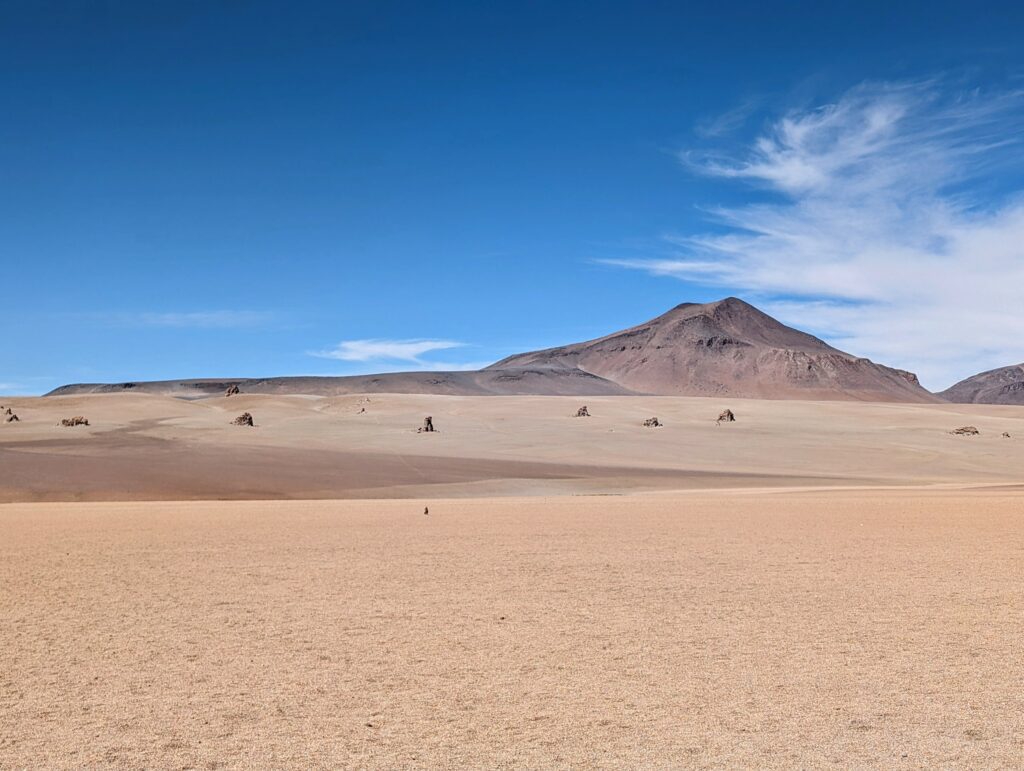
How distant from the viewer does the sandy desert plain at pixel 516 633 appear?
6.35 metres

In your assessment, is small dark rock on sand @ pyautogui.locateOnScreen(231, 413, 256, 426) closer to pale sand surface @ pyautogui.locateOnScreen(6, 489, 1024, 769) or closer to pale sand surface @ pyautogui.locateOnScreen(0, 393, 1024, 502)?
pale sand surface @ pyautogui.locateOnScreen(0, 393, 1024, 502)

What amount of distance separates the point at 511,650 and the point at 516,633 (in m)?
0.69

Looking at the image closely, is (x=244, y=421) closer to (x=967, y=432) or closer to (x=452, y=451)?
(x=452, y=451)

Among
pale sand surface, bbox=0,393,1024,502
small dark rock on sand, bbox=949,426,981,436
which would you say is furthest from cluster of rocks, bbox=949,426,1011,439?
pale sand surface, bbox=0,393,1024,502

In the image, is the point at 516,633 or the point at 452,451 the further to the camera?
the point at 452,451

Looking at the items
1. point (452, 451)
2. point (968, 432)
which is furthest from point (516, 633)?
point (968, 432)

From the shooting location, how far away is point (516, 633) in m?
9.41

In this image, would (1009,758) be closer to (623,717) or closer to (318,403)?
Answer: (623,717)

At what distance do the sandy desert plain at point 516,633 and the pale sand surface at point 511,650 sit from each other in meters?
0.04

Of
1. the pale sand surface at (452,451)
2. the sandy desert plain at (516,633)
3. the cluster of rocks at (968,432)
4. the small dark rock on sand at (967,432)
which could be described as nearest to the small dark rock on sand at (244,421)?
the pale sand surface at (452,451)

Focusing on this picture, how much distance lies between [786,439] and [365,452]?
2207 cm

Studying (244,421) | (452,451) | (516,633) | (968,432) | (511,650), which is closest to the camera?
(511,650)

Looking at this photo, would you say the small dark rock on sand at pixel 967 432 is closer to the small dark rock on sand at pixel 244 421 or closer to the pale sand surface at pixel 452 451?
the pale sand surface at pixel 452 451

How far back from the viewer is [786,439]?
2037 inches
